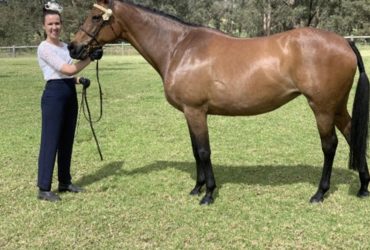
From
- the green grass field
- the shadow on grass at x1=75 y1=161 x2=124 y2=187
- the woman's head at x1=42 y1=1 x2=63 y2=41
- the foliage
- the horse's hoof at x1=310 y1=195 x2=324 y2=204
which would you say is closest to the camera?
the green grass field

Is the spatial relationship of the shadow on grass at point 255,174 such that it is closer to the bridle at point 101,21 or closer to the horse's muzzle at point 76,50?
the horse's muzzle at point 76,50

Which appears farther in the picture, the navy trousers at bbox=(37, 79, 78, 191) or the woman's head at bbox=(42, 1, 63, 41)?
the navy trousers at bbox=(37, 79, 78, 191)

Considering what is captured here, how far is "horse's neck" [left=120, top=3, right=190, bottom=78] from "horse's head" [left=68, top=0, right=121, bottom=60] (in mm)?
199

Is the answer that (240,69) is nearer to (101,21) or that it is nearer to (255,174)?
(101,21)

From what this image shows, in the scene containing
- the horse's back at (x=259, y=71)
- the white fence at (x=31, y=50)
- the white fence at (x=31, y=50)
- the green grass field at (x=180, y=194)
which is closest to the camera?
the green grass field at (x=180, y=194)

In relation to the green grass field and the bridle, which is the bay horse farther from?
the green grass field

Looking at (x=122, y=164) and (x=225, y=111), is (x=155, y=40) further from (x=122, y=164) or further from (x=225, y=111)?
(x=122, y=164)

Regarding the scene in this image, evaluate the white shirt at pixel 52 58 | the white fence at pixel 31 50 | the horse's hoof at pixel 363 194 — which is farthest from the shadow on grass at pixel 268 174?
the white fence at pixel 31 50

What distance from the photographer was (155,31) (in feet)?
16.9

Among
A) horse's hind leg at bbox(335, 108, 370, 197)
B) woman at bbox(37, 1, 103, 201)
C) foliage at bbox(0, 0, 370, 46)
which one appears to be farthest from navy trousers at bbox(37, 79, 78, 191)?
foliage at bbox(0, 0, 370, 46)

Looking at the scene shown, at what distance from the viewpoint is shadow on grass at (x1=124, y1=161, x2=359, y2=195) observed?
18.6 ft

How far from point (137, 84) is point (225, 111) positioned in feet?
40.7

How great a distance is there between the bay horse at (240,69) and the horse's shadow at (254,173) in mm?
688

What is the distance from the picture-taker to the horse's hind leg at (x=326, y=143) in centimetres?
472
